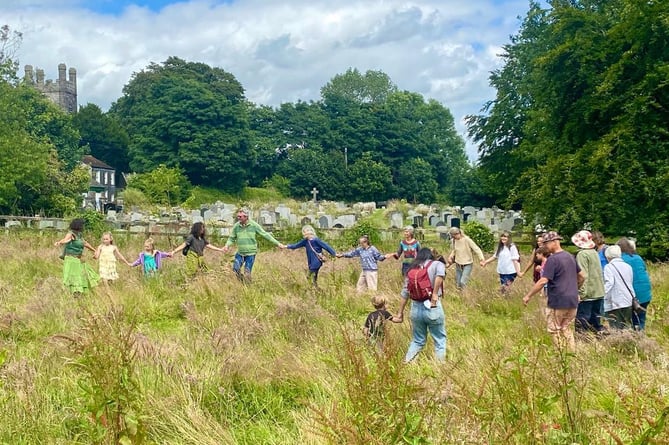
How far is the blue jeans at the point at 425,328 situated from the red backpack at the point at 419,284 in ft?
0.33

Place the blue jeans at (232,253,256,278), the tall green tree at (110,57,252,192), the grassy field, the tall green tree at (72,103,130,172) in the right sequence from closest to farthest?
the grassy field < the blue jeans at (232,253,256,278) < the tall green tree at (110,57,252,192) < the tall green tree at (72,103,130,172)

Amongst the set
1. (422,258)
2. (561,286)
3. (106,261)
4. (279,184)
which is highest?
(279,184)

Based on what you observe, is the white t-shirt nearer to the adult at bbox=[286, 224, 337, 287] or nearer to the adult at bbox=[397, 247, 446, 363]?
the adult at bbox=[286, 224, 337, 287]

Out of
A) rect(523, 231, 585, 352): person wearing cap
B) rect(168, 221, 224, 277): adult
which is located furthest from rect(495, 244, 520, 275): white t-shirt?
rect(168, 221, 224, 277): adult

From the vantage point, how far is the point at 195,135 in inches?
2301

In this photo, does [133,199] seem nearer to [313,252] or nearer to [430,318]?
[313,252]

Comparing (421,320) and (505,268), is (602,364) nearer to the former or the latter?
(421,320)

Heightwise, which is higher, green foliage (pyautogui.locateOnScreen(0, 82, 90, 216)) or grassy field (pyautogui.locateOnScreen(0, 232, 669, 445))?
green foliage (pyautogui.locateOnScreen(0, 82, 90, 216))

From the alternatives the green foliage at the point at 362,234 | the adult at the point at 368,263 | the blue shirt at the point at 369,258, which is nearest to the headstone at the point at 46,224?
the green foliage at the point at 362,234

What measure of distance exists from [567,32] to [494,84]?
16.2 metres

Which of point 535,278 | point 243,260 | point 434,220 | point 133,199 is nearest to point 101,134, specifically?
point 133,199

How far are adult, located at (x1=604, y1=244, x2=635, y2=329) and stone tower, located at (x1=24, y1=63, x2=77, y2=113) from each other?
99.3m

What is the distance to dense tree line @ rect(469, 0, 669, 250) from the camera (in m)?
19.7

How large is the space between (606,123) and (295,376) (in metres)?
19.9
